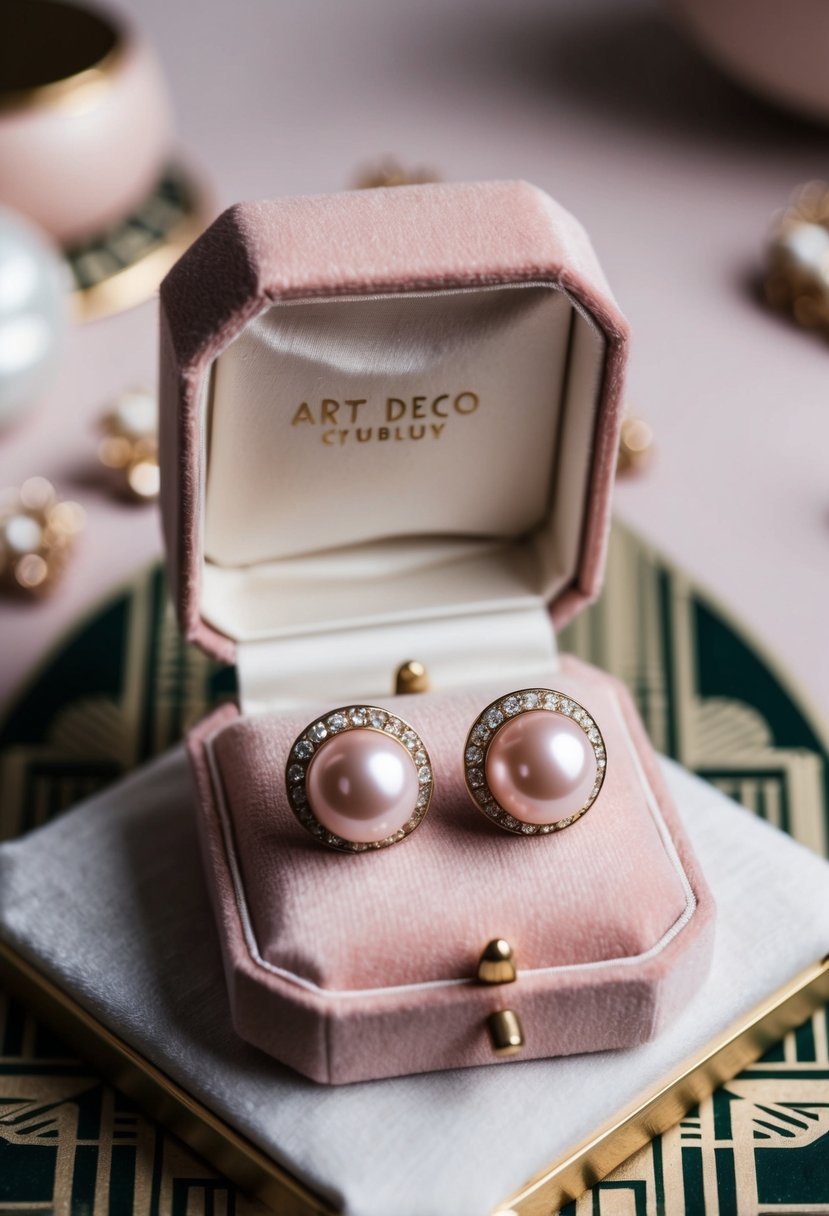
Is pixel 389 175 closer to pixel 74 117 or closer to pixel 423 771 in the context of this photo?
pixel 74 117

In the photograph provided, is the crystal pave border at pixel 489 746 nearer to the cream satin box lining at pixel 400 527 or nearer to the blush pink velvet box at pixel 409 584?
the blush pink velvet box at pixel 409 584

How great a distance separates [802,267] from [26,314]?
62 cm

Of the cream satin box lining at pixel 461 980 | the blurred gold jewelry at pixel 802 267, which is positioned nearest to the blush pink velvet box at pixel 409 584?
the cream satin box lining at pixel 461 980

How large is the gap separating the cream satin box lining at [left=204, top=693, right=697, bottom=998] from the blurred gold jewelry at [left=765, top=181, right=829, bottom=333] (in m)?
0.55

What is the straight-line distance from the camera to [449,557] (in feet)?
2.87

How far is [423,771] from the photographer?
71 centimetres

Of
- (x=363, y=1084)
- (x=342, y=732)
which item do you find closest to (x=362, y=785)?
(x=342, y=732)

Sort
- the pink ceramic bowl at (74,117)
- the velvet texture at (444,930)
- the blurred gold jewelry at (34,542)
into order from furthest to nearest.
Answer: the pink ceramic bowl at (74,117) → the blurred gold jewelry at (34,542) → the velvet texture at (444,930)

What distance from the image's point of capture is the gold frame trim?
0.70 m

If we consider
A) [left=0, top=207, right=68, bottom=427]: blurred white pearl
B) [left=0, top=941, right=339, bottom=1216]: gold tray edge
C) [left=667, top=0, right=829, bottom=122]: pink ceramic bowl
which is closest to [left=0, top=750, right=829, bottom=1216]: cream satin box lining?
[left=0, top=941, right=339, bottom=1216]: gold tray edge

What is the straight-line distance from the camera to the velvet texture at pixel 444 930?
0.68m

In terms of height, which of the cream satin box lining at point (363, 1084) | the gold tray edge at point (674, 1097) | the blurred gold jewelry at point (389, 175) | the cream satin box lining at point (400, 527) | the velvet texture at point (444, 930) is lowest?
the gold tray edge at point (674, 1097)

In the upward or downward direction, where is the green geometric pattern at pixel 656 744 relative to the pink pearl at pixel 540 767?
downward

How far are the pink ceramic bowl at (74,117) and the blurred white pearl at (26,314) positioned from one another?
0.36 feet
